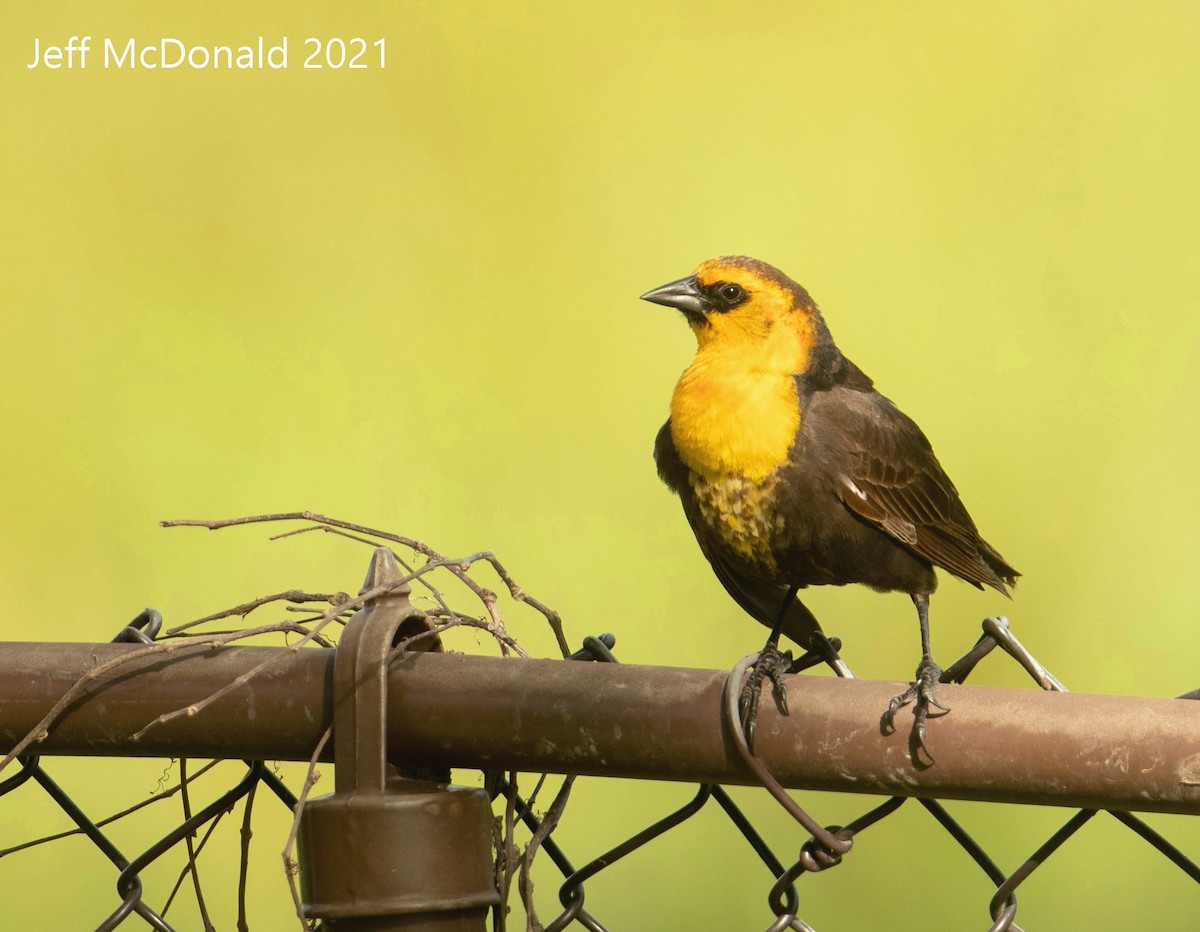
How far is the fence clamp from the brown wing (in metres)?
1.16

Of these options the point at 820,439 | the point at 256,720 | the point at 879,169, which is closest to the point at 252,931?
the point at 820,439

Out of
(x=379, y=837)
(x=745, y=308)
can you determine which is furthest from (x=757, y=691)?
(x=745, y=308)

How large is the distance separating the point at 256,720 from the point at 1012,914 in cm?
76

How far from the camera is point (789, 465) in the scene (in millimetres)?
2473

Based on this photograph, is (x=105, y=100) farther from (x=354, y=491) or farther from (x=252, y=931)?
(x=252, y=931)

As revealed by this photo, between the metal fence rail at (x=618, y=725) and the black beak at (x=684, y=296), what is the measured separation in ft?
4.04

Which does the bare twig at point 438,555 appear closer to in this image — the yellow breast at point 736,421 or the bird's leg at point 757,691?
the bird's leg at point 757,691

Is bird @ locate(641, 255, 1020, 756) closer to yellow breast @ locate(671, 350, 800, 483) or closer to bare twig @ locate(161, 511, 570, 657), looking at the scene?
yellow breast @ locate(671, 350, 800, 483)

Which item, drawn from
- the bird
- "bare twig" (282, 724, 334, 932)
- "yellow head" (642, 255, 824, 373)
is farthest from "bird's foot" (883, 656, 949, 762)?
"yellow head" (642, 255, 824, 373)

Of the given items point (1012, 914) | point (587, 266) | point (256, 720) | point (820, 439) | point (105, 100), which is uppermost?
point (105, 100)

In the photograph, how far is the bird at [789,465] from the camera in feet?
8.10

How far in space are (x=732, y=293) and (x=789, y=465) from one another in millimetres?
344

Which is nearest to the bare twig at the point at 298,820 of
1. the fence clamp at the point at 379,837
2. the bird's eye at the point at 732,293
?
the fence clamp at the point at 379,837

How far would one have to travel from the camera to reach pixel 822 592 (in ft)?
13.0
